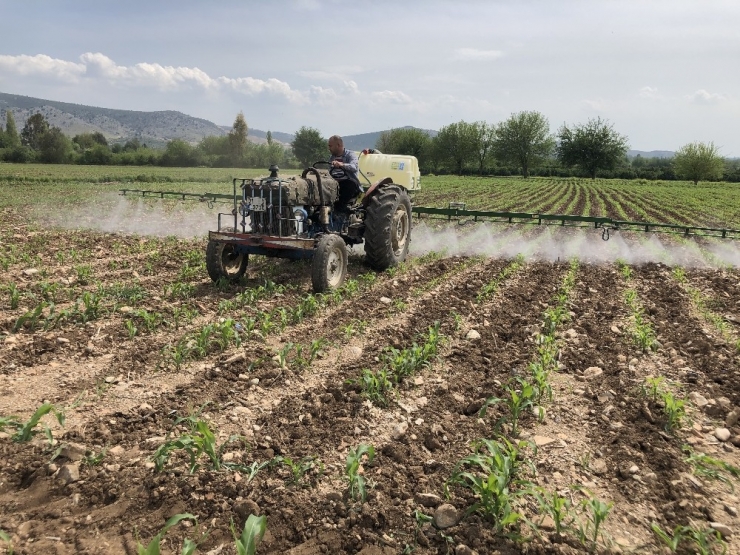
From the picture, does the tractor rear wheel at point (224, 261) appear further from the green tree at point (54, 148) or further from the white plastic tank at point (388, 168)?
the green tree at point (54, 148)

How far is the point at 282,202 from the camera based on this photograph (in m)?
7.15

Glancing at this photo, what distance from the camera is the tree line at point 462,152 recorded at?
61.6 m

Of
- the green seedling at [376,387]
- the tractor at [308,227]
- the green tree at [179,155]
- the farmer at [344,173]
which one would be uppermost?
the green tree at [179,155]

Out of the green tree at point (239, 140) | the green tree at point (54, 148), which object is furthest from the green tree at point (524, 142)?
the green tree at point (54, 148)

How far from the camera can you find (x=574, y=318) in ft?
20.5

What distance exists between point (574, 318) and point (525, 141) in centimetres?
6843

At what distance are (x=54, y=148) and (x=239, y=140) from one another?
21753 mm

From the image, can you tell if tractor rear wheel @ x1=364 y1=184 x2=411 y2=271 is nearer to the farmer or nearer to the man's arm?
the farmer

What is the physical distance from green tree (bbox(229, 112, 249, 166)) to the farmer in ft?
209

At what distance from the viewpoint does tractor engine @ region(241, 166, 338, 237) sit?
23.2 ft

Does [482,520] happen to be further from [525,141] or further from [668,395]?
[525,141]

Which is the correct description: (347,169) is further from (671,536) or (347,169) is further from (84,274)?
(671,536)

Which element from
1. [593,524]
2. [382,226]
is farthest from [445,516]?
[382,226]

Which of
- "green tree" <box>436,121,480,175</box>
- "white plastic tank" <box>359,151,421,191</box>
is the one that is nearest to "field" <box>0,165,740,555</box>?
"white plastic tank" <box>359,151,421,191</box>
